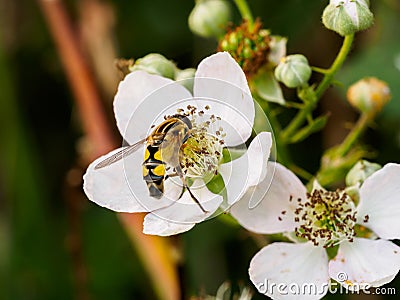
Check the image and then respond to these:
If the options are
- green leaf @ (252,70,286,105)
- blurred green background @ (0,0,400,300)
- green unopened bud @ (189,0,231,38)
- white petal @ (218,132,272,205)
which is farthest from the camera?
blurred green background @ (0,0,400,300)

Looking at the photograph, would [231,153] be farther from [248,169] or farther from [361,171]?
[361,171]

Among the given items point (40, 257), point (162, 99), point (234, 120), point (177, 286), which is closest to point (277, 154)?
point (234, 120)

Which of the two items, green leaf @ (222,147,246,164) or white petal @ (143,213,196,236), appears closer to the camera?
white petal @ (143,213,196,236)

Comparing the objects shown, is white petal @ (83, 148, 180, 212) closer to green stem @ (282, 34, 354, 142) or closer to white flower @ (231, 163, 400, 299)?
white flower @ (231, 163, 400, 299)

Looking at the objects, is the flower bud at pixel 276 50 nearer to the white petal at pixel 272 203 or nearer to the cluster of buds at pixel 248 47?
the cluster of buds at pixel 248 47

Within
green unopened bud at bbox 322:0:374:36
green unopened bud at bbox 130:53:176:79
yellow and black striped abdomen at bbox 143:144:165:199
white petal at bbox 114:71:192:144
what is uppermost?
green unopened bud at bbox 322:0:374:36

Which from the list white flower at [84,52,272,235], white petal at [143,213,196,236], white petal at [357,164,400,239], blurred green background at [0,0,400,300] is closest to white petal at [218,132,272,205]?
white flower at [84,52,272,235]

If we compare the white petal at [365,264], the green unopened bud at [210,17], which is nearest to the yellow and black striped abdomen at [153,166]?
the white petal at [365,264]
